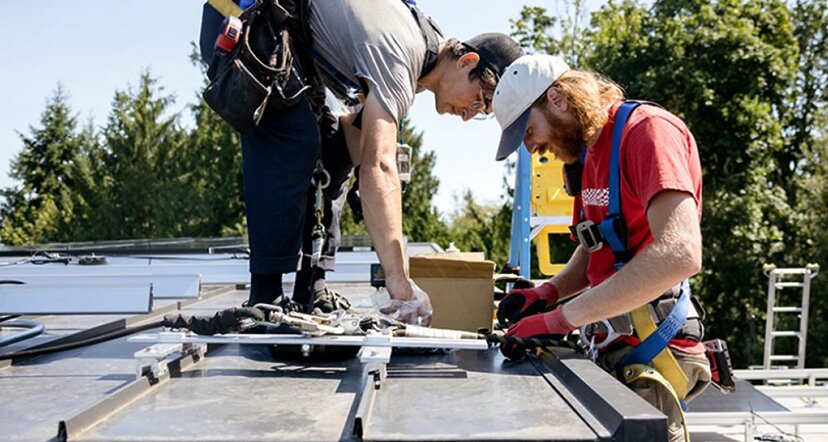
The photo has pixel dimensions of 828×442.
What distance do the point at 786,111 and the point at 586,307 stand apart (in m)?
22.7

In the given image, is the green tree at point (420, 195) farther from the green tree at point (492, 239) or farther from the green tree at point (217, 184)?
the green tree at point (217, 184)

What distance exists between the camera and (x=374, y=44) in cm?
249

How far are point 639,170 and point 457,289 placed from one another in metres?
0.86

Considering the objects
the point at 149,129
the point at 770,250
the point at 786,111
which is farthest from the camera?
the point at 149,129

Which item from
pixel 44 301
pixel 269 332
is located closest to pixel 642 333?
pixel 269 332

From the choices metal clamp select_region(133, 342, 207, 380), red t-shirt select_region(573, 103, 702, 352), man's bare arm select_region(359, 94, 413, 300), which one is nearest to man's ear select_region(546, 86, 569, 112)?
red t-shirt select_region(573, 103, 702, 352)

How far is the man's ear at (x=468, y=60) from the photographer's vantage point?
286 cm

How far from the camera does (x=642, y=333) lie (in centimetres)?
209

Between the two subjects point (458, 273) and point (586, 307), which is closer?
point (586, 307)

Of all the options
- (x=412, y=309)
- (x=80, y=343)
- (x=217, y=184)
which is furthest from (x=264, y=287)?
(x=217, y=184)

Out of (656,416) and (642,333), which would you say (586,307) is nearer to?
(642,333)

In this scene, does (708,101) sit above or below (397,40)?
above

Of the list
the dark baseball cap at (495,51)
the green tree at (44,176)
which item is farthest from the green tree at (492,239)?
the green tree at (44,176)

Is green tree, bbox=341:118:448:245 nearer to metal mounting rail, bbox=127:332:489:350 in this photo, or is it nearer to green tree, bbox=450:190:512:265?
green tree, bbox=450:190:512:265
